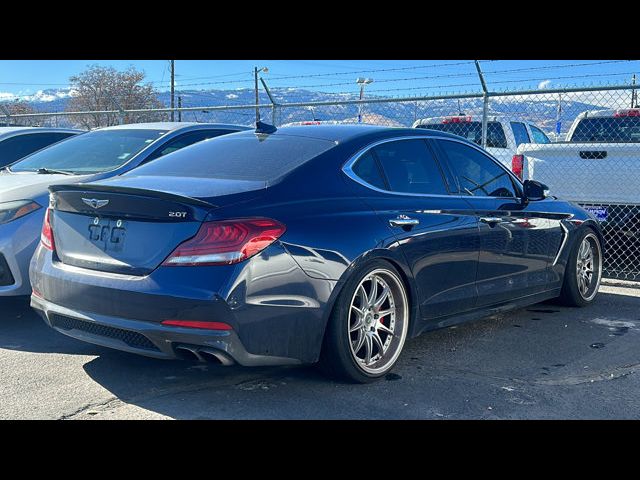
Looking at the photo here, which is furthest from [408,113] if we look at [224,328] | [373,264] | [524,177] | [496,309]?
[224,328]

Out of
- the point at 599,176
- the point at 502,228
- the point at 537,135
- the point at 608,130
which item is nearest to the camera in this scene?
the point at 502,228

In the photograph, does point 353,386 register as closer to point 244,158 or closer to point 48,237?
point 244,158

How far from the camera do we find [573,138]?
11.0m

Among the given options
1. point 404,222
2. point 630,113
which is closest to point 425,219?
point 404,222

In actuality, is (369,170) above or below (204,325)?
above

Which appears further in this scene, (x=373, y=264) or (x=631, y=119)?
(x=631, y=119)

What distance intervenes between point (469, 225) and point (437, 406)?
155cm

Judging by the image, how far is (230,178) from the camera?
165 inches

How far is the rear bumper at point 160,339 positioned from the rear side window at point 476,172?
2.10 metres

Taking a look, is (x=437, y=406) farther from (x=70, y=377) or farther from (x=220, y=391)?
(x=70, y=377)

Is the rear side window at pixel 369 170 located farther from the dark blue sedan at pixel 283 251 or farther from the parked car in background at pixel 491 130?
the parked car in background at pixel 491 130

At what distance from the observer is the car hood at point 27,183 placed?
5496 mm

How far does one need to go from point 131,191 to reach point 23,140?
16.2 feet

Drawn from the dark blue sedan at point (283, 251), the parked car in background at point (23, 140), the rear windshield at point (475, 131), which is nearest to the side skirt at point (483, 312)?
the dark blue sedan at point (283, 251)
